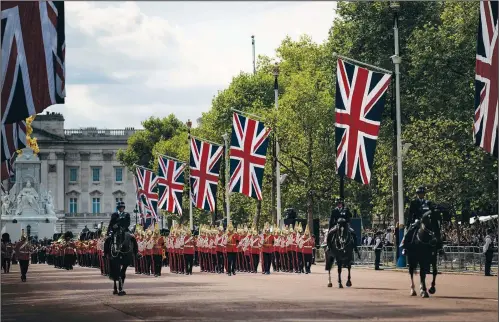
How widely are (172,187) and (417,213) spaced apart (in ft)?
127

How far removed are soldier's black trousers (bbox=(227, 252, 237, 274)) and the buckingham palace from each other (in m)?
138

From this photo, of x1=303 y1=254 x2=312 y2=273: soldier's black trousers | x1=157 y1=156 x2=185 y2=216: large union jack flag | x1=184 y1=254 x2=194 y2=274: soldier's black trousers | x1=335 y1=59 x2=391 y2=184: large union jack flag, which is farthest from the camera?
x1=157 y1=156 x2=185 y2=216: large union jack flag

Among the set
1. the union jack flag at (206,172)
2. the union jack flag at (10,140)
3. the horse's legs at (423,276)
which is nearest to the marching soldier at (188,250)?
the union jack flag at (206,172)

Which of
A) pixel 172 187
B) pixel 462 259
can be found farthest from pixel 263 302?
pixel 172 187

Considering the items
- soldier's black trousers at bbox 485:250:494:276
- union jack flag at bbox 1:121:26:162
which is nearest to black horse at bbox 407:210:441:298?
union jack flag at bbox 1:121:26:162

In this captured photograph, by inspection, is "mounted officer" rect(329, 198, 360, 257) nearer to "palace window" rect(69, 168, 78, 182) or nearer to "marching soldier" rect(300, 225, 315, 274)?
"marching soldier" rect(300, 225, 315, 274)

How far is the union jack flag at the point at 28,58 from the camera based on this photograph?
91.1 feet

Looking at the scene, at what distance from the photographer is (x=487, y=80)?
26.0 m

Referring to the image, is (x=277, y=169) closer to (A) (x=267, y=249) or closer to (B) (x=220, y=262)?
(B) (x=220, y=262)

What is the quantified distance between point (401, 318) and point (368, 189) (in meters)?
57.0

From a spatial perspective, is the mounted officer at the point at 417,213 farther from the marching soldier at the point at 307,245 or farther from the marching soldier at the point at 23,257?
the marching soldier at the point at 23,257

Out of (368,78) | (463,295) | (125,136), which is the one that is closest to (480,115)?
(463,295)

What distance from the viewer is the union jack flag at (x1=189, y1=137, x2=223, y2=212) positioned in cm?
6062

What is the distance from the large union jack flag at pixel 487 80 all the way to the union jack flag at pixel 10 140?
41.0 feet
